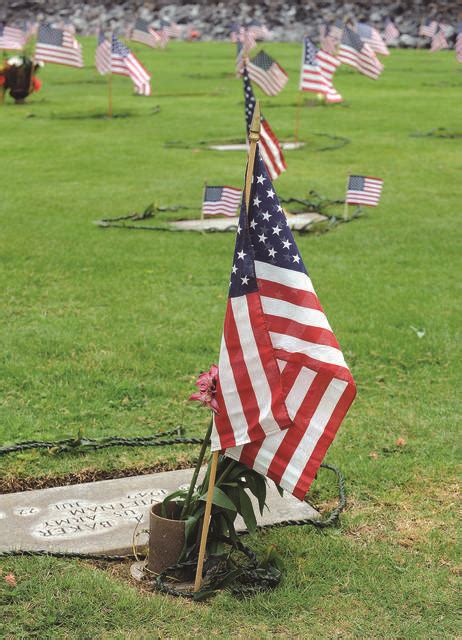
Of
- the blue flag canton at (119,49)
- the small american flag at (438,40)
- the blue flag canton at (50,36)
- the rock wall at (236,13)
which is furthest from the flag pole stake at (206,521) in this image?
the rock wall at (236,13)

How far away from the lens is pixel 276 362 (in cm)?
406

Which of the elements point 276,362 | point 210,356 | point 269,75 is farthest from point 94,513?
point 269,75

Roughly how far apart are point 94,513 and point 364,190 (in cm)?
725

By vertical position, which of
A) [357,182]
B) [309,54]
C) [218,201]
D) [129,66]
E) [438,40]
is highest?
[309,54]

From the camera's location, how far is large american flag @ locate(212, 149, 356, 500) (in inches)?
159

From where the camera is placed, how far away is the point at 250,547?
15.3ft

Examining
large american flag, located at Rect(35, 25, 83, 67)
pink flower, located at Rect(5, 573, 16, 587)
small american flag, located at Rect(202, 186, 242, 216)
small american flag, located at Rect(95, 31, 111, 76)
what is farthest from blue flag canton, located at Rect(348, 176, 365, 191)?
small american flag, located at Rect(95, 31, 111, 76)

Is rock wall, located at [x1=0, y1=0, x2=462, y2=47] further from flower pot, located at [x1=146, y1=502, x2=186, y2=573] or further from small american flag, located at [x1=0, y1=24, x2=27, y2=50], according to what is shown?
flower pot, located at [x1=146, y1=502, x2=186, y2=573]

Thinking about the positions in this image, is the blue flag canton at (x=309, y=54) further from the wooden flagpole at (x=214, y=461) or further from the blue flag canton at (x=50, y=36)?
the wooden flagpole at (x=214, y=461)

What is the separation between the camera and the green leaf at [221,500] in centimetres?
421

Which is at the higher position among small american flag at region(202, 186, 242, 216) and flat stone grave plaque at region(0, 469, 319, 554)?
small american flag at region(202, 186, 242, 216)

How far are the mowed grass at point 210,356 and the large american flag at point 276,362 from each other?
2.20ft

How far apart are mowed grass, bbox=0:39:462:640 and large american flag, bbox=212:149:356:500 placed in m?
0.67

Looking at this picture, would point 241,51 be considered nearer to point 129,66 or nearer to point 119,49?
point 119,49
